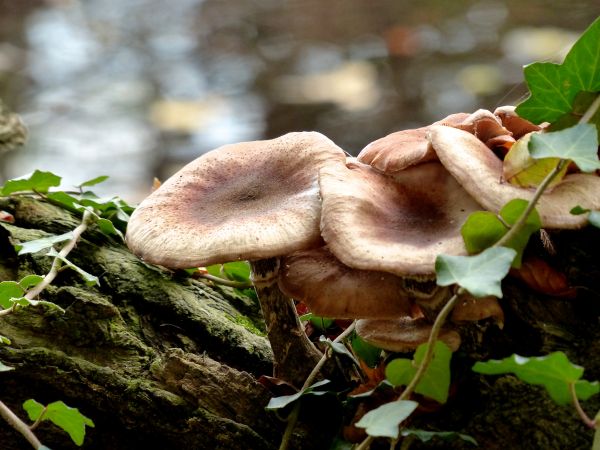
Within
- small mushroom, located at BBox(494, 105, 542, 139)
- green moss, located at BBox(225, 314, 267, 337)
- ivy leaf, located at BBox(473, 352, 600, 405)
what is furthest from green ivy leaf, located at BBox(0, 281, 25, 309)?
small mushroom, located at BBox(494, 105, 542, 139)

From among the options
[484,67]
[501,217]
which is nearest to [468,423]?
[501,217]

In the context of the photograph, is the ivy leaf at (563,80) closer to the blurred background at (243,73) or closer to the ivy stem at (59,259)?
the ivy stem at (59,259)

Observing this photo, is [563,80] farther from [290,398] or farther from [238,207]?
[290,398]

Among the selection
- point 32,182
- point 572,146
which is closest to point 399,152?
point 572,146

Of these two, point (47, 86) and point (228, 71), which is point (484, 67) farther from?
point (47, 86)

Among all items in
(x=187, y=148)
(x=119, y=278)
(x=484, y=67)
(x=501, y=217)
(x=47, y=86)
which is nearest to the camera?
(x=501, y=217)

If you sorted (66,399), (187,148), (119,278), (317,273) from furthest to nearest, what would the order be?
(187,148), (119,278), (66,399), (317,273)

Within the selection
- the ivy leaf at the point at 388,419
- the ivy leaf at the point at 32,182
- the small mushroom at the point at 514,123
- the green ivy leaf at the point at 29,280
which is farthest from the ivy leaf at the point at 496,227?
the ivy leaf at the point at 32,182
